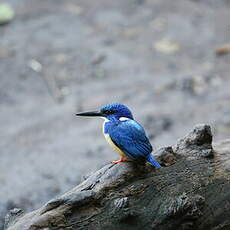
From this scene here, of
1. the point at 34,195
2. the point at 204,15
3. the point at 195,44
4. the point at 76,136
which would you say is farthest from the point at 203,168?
the point at 204,15

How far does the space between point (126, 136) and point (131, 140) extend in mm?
54

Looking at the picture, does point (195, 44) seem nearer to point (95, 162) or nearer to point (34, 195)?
point (95, 162)

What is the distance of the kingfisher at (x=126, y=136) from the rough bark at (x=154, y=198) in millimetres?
101

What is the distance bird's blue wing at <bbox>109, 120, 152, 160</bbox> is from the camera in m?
3.69

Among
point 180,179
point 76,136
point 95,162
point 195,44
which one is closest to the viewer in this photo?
point 180,179

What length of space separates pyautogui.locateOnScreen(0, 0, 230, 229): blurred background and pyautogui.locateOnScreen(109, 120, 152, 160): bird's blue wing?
237cm

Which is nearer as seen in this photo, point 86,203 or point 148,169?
point 86,203

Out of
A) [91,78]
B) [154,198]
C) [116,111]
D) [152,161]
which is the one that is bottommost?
[91,78]

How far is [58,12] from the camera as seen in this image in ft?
35.5

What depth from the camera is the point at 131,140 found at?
3.76m

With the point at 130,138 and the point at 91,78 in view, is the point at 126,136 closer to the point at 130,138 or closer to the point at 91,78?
the point at 130,138

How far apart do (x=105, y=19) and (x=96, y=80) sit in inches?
88.5

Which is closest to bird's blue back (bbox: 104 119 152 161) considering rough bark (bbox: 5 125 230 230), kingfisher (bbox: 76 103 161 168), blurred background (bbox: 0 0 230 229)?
kingfisher (bbox: 76 103 161 168)

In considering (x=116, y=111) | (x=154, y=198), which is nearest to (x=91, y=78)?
(x=116, y=111)
